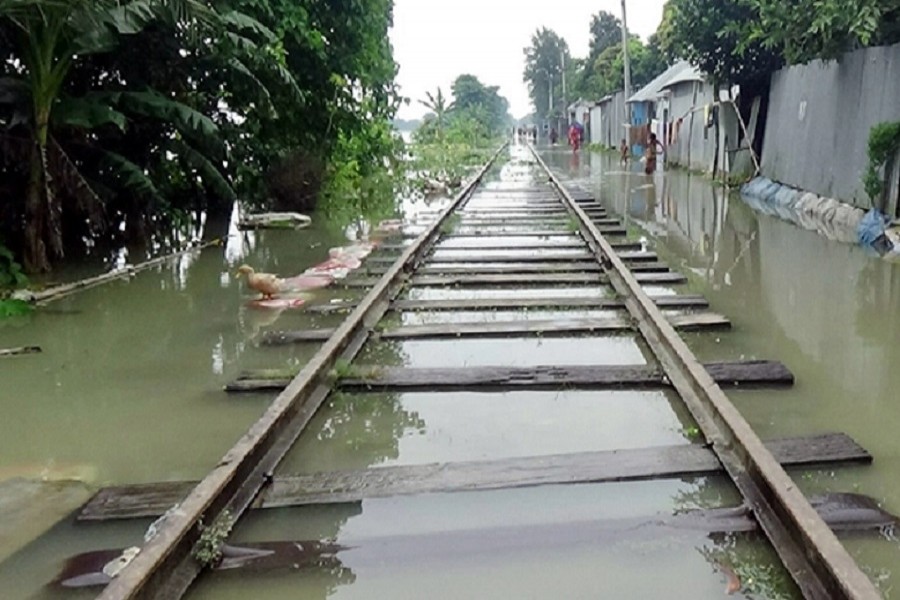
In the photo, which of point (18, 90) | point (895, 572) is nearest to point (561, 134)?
point (18, 90)

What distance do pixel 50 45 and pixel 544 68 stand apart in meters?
88.6

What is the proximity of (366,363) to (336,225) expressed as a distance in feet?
26.1

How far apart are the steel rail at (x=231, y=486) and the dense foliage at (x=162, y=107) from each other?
14.3 feet

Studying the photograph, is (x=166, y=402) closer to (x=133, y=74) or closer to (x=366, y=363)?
(x=366, y=363)

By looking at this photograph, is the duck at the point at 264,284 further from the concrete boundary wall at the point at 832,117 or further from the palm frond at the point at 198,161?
the concrete boundary wall at the point at 832,117

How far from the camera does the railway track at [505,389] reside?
253 centimetres

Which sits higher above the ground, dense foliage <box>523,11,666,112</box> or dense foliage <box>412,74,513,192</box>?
dense foliage <box>523,11,666,112</box>

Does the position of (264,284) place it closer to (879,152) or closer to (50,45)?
(50,45)

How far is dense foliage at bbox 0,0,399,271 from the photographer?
7.73m

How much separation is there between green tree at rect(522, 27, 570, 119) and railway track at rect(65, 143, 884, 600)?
80.7 metres

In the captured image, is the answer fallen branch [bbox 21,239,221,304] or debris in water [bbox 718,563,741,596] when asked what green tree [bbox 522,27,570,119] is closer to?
fallen branch [bbox 21,239,221,304]

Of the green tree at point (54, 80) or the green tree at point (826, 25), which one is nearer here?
the green tree at point (54, 80)

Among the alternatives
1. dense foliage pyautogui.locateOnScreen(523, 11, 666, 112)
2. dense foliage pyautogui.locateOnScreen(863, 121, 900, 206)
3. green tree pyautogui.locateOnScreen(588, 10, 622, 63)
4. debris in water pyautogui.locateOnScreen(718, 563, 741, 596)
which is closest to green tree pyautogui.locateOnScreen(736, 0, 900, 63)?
dense foliage pyautogui.locateOnScreen(863, 121, 900, 206)

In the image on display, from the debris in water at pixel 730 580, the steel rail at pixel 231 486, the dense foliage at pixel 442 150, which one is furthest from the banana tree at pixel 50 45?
the dense foliage at pixel 442 150
